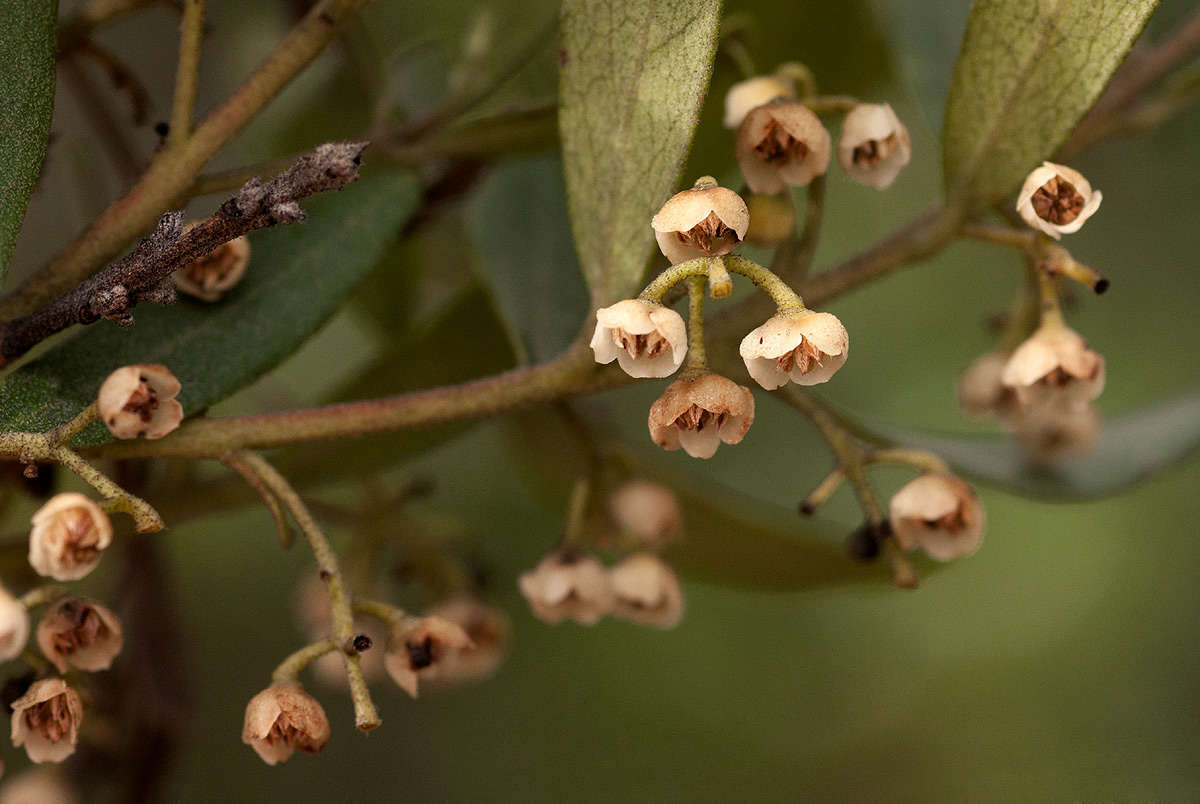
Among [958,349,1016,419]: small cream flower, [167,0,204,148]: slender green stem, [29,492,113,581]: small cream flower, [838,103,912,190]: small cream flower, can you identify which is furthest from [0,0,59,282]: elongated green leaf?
[958,349,1016,419]: small cream flower

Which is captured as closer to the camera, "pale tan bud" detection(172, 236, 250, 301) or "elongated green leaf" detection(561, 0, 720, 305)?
"elongated green leaf" detection(561, 0, 720, 305)

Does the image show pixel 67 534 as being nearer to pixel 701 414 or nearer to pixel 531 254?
pixel 701 414

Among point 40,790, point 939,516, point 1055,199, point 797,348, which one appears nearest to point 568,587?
point 939,516

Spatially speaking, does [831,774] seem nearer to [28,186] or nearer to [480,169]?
[480,169]

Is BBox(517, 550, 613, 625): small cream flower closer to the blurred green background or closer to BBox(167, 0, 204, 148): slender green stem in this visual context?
BBox(167, 0, 204, 148): slender green stem

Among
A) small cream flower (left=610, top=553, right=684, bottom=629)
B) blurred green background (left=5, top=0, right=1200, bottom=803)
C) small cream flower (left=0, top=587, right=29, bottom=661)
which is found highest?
small cream flower (left=0, top=587, right=29, bottom=661)

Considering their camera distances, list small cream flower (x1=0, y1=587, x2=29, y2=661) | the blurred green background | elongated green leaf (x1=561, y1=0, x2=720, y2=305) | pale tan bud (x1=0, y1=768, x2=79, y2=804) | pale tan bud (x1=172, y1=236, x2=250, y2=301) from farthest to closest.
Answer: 1. the blurred green background
2. pale tan bud (x1=0, y1=768, x2=79, y2=804)
3. pale tan bud (x1=172, y1=236, x2=250, y2=301)
4. elongated green leaf (x1=561, y1=0, x2=720, y2=305)
5. small cream flower (x1=0, y1=587, x2=29, y2=661)

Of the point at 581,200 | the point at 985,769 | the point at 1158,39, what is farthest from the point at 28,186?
the point at 985,769
